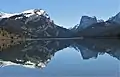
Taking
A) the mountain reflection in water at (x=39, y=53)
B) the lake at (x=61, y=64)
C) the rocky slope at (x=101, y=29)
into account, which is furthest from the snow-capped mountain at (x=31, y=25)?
the lake at (x=61, y=64)

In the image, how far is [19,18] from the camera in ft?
46.2

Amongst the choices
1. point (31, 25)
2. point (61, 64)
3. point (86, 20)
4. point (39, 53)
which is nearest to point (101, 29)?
point (86, 20)

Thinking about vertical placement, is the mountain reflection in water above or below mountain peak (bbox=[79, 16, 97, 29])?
below

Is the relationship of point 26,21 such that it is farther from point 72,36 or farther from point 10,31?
point 72,36

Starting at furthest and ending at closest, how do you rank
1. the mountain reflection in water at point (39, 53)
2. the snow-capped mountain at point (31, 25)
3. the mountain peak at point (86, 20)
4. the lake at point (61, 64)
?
the snow-capped mountain at point (31, 25) < the mountain peak at point (86, 20) < the mountain reflection in water at point (39, 53) < the lake at point (61, 64)

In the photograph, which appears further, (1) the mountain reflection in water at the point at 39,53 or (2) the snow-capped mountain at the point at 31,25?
(2) the snow-capped mountain at the point at 31,25

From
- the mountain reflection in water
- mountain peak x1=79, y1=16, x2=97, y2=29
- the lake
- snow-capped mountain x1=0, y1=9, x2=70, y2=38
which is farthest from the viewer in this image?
snow-capped mountain x1=0, y1=9, x2=70, y2=38

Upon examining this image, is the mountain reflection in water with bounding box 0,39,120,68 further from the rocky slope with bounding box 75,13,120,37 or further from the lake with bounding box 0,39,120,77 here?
the rocky slope with bounding box 75,13,120,37

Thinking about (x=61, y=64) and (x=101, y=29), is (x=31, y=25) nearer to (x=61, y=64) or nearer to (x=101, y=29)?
(x=101, y=29)

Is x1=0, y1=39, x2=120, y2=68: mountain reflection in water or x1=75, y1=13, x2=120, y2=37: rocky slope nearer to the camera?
x1=0, y1=39, x2=120, y2=68: mountain reflection in water

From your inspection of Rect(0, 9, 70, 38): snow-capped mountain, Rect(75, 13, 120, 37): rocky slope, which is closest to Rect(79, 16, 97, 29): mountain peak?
Rect(75, 13, 120, 37): rocky slope

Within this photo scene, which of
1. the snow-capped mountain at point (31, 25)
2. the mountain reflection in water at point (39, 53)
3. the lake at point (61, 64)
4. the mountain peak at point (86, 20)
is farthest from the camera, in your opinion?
the snow-capped mountain at point (31, 25)

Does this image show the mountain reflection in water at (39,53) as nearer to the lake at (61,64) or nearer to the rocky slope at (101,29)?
the lake at (61,64)

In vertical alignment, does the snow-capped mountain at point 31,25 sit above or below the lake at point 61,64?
above
